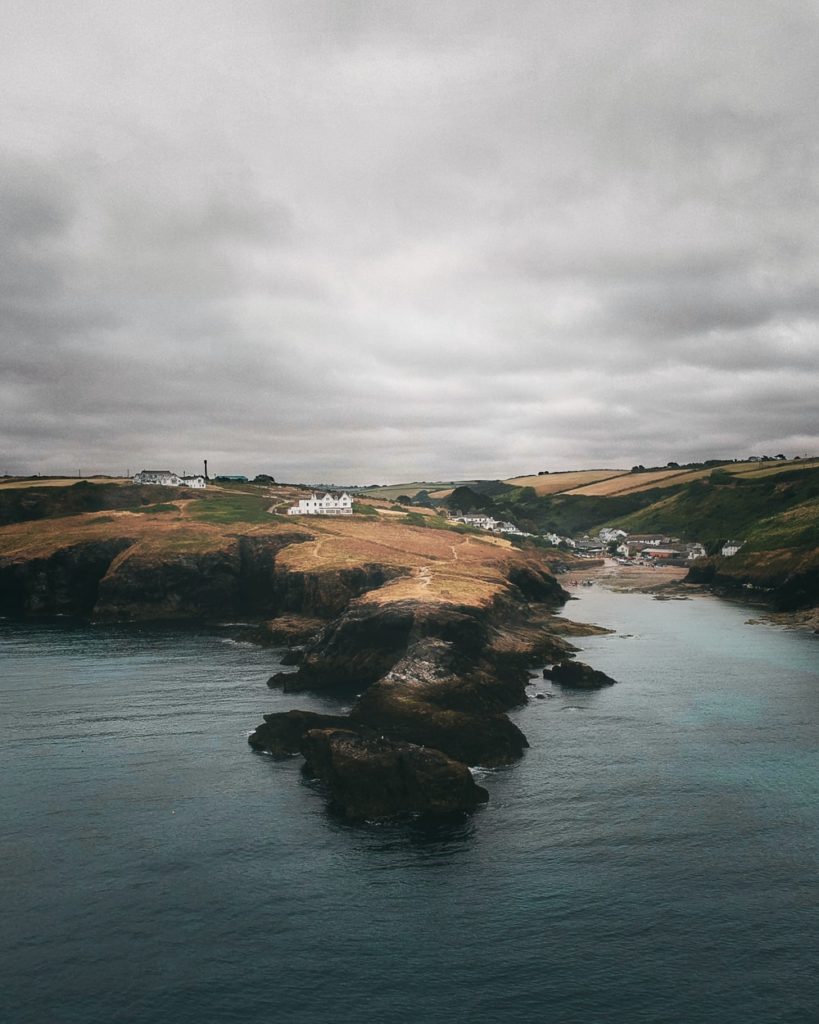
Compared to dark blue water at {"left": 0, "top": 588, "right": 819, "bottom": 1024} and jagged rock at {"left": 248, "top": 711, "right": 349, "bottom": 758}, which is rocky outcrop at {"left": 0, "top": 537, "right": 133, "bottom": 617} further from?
jagged rock at {"left": 248, "top": 711, "right": 349, "bottom": 758}

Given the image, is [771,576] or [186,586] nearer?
[186,586]

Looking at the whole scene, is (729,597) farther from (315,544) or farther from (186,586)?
(186,586)

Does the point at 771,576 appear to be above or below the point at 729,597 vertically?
above

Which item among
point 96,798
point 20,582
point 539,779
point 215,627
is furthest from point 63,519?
point 539,779

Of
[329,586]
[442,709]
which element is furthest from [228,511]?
[442,709]

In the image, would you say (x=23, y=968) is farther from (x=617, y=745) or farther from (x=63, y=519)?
(x=63, y=519)

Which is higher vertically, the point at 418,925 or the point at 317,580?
the point at 317,580

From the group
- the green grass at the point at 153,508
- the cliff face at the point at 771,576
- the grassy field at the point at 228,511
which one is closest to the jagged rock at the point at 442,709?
the cliff face at the point at 771,576
